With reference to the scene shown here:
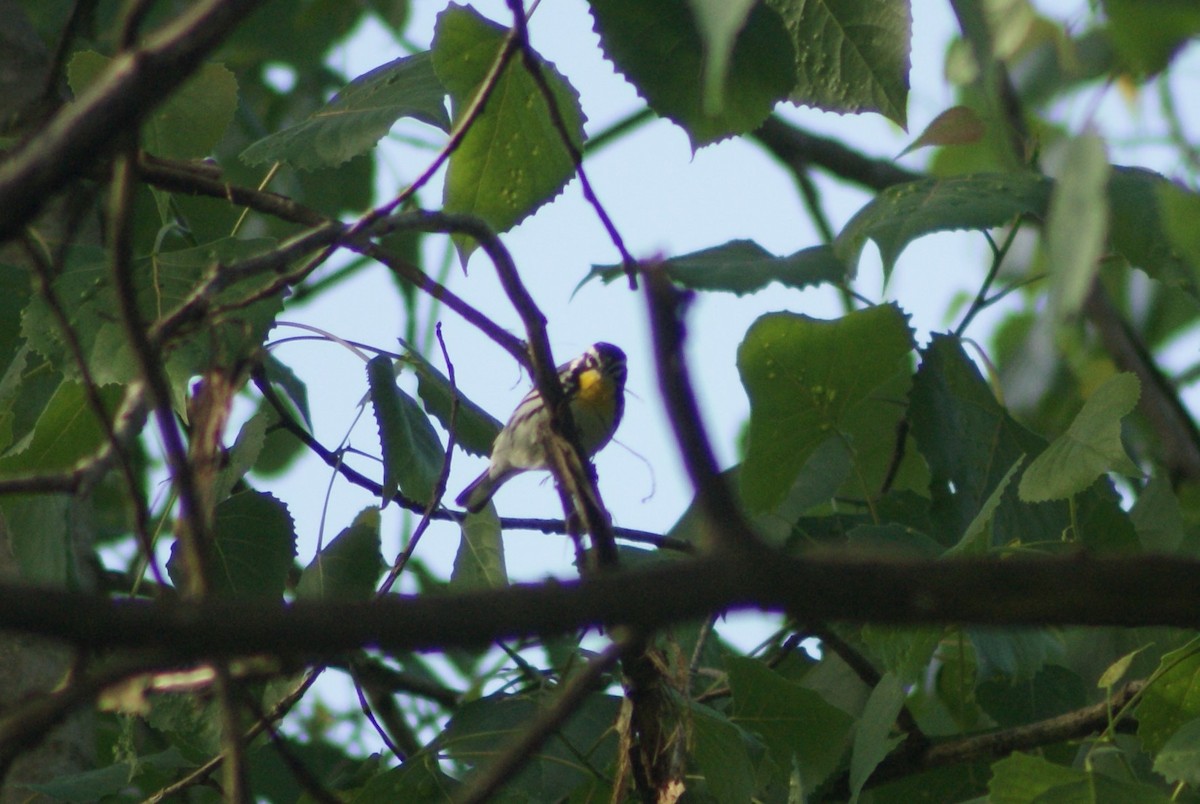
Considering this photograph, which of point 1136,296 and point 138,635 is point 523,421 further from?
point 138,635

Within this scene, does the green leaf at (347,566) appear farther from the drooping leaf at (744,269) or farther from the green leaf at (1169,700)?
the green leaf at (1169,700)

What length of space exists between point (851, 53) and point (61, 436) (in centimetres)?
118

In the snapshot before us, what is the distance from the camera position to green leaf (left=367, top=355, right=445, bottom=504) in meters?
1.88

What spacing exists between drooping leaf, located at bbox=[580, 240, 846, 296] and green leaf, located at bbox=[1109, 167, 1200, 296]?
1.62 feet

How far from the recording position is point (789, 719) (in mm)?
1844

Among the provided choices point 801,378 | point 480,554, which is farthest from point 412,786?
point 801,378

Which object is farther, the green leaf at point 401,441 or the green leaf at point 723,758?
the green leaf at point 401,441

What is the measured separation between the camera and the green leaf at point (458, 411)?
2.00 m

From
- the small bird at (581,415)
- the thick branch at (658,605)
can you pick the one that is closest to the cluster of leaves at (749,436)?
the thick branch at (658,605)

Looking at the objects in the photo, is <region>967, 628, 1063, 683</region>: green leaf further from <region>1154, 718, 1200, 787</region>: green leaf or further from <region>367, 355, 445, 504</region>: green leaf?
<region>367, 355, 445, 504</region>: green leaf

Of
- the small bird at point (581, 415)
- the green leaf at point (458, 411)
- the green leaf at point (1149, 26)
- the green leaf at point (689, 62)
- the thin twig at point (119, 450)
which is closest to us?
the green leaf at point (1149, 26)

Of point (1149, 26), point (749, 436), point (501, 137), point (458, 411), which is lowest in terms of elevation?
point (1149, 26)

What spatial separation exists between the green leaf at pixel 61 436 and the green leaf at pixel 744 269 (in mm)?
842

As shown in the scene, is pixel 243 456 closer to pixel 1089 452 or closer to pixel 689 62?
pixel 689 62
